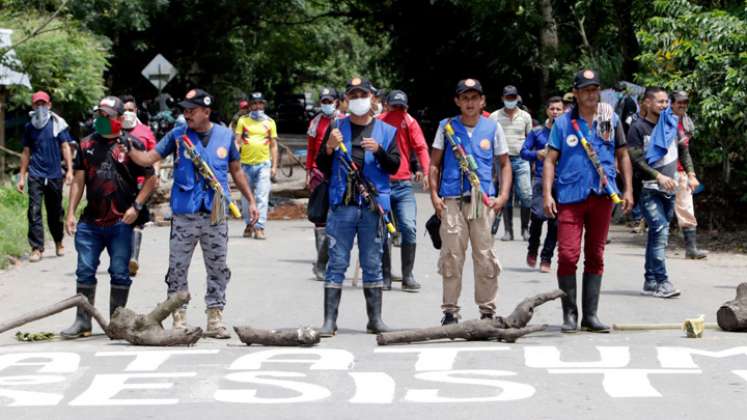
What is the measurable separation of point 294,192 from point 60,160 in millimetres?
8521

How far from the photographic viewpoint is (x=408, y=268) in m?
13.7

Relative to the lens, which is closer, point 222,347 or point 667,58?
point 222,347

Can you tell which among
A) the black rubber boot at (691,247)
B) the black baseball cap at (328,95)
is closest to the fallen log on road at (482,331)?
the black baseball cap at (328,95)

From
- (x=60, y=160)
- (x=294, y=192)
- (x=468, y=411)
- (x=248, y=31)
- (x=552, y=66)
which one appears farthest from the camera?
(x=248, y=31)

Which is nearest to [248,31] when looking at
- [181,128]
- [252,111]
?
[252,111]

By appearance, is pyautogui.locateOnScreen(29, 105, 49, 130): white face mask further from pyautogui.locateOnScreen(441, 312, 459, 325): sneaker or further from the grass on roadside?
pyautogui.locateOnScreen(441, 312, 459, 325): sneaker

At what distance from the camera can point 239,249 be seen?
17797 millimetres

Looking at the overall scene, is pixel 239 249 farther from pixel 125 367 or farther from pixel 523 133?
pixel 125 367

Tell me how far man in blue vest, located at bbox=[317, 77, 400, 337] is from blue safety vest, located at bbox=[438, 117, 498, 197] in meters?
0.44

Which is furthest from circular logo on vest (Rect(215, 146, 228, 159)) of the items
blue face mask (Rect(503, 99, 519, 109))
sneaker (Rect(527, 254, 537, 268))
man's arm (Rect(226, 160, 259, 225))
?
blue face mask (Rect(503, 99, 519, 109))

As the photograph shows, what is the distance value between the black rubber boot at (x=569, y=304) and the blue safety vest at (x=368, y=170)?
1.44 metres

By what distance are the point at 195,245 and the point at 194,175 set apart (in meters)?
0.51

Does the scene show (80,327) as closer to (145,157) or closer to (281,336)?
(145,157)

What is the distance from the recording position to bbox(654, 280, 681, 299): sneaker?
12.9 metres
